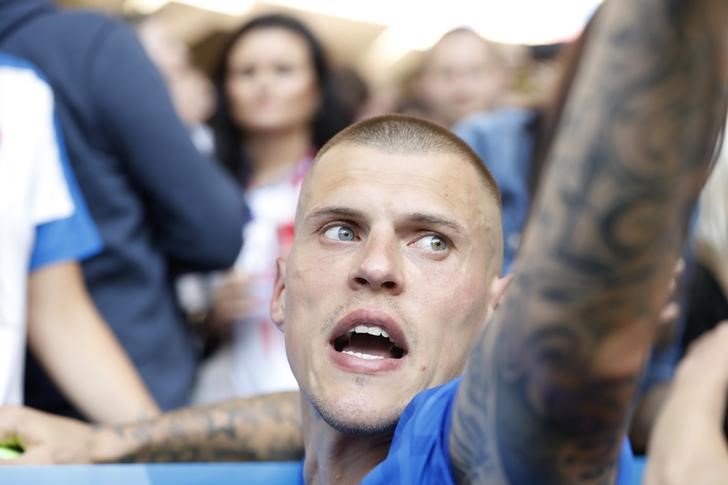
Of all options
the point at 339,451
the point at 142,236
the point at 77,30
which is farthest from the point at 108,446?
the point at 77,30

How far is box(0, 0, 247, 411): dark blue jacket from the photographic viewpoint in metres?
2.43

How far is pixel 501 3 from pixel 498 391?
611 cm

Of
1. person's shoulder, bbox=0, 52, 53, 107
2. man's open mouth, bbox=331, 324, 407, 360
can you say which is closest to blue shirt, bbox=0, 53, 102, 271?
person's shoulder, bbox=0, 52, 53, 107

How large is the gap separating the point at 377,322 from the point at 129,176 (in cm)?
109

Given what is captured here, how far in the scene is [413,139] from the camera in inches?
73.0

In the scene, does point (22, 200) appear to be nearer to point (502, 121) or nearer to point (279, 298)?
point (279, 298)

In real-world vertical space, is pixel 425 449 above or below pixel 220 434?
above

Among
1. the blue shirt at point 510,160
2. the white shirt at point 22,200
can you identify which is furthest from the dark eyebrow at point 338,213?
the blue shirt at point 510,160

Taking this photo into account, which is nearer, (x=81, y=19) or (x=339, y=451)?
(x=339, y=451)

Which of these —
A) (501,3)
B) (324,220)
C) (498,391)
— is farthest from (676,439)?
(501,3)

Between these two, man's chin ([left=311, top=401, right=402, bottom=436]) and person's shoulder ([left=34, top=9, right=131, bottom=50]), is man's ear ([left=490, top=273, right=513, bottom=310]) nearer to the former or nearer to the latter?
man's chin ([left=311, top=401, right=402, bottom=436])

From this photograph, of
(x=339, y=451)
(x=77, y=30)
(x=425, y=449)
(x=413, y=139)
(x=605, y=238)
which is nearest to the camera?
(x=605, y=238)

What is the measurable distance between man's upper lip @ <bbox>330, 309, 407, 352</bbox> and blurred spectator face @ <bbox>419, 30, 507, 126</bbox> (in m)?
2.16

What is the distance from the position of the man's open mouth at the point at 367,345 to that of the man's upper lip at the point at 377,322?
0.09 ft
